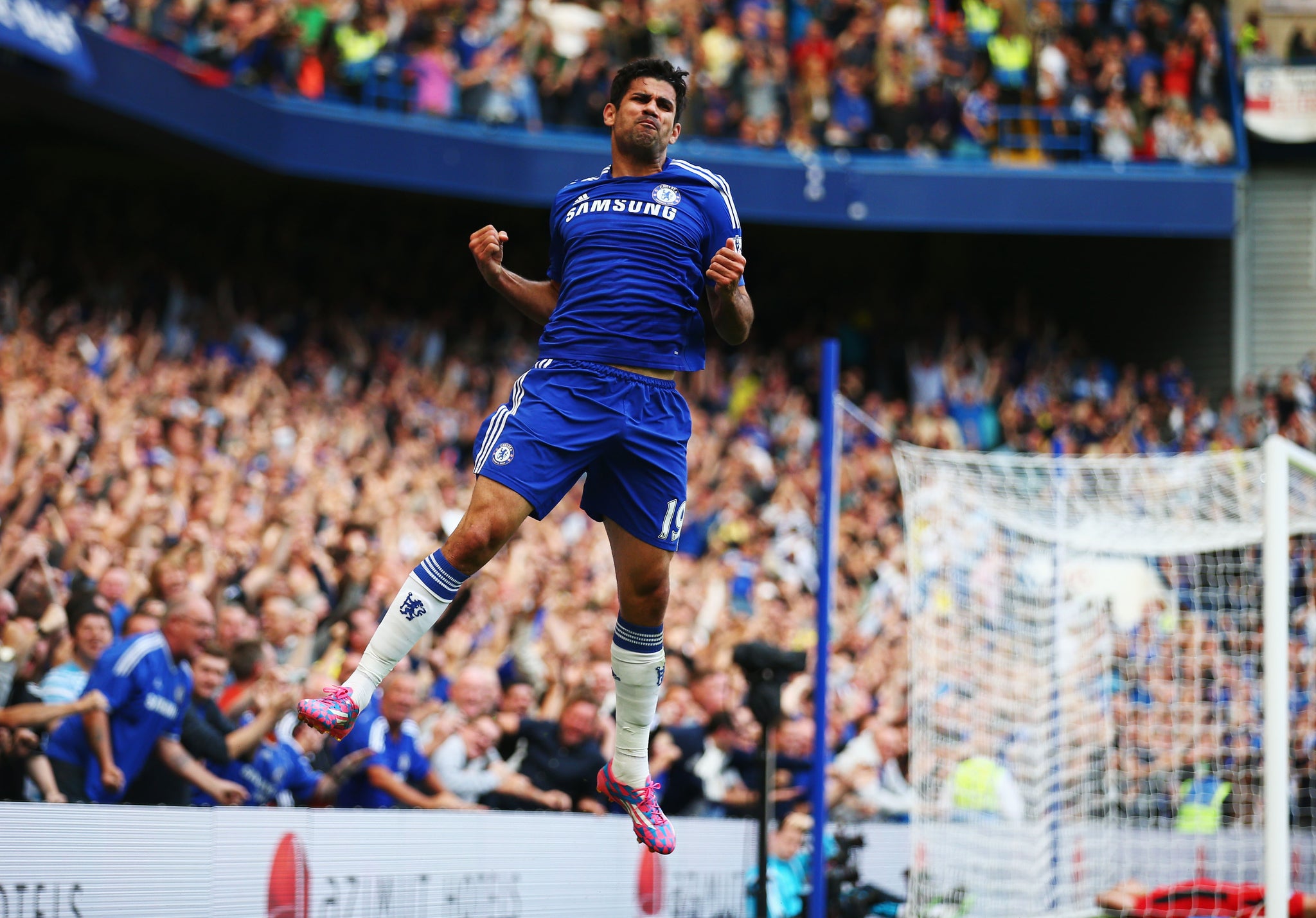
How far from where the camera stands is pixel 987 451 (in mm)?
19094

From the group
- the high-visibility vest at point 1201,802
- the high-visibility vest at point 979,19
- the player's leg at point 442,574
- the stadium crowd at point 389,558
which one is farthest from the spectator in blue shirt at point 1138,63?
the player's leg at point 442,574

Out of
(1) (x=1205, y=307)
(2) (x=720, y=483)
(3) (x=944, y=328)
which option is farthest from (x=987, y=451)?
(1) (x=1205, y=307)

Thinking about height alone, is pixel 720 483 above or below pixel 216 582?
above

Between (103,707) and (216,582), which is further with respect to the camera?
(216,582)

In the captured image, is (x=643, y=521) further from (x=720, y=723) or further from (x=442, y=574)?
(x=720, y=723)

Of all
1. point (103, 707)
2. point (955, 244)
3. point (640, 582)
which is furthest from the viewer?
point (955, 244)

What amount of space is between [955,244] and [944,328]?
3.88 metres

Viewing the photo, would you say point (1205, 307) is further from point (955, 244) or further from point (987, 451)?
point (987, 451)

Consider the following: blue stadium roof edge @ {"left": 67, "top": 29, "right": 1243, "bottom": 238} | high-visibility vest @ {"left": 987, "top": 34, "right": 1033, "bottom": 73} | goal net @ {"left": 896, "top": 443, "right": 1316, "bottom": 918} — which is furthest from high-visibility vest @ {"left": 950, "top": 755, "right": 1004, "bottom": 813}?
high-visibility vest @ {"left": 987, "top": 34, "right": 1033, "bottom": 73}

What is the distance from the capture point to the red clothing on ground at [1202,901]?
939cm

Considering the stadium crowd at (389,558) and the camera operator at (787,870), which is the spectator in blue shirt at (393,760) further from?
the camera operator at (787,870)

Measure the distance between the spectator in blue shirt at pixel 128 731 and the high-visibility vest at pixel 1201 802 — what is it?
685cm

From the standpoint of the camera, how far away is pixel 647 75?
19.1 ft

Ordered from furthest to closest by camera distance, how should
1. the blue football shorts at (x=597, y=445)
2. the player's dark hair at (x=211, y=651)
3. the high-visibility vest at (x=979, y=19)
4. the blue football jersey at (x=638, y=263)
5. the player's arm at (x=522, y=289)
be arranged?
the high-visibility vest at (x=979, y=19)
the player's dark hair at (x=211, y=651)
the player's arm at (x=522, y=289)
the blue football jersey at (x=638, y=263)
the blue football shorts at (x=597, y=445)
